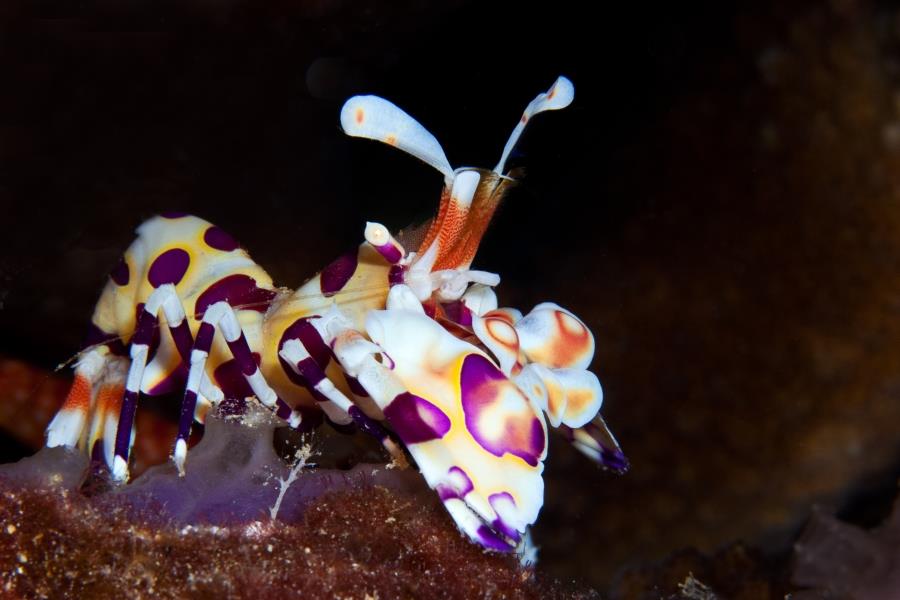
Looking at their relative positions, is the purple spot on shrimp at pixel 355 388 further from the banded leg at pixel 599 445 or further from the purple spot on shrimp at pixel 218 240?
the purple spot on shrimp at pixel 218 240

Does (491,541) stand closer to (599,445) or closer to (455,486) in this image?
(455,486)

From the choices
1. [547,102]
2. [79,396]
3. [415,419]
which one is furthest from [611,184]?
[79,396]

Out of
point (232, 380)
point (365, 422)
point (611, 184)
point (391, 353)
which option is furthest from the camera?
point (611, 184)

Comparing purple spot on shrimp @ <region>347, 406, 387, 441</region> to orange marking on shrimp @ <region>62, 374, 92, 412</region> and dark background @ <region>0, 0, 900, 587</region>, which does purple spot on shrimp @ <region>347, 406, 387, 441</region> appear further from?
orange marking on shrimp @ <region>62, 374, 92, 412</region>

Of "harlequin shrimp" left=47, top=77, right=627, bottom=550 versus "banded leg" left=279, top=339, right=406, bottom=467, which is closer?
"harlequin shrimp" left=47, top=77, right=627, bottom=550

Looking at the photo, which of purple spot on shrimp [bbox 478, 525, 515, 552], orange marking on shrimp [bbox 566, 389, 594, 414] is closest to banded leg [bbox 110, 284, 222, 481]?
purple spot on shrimp [bbox 478, 525, 515, 552]
